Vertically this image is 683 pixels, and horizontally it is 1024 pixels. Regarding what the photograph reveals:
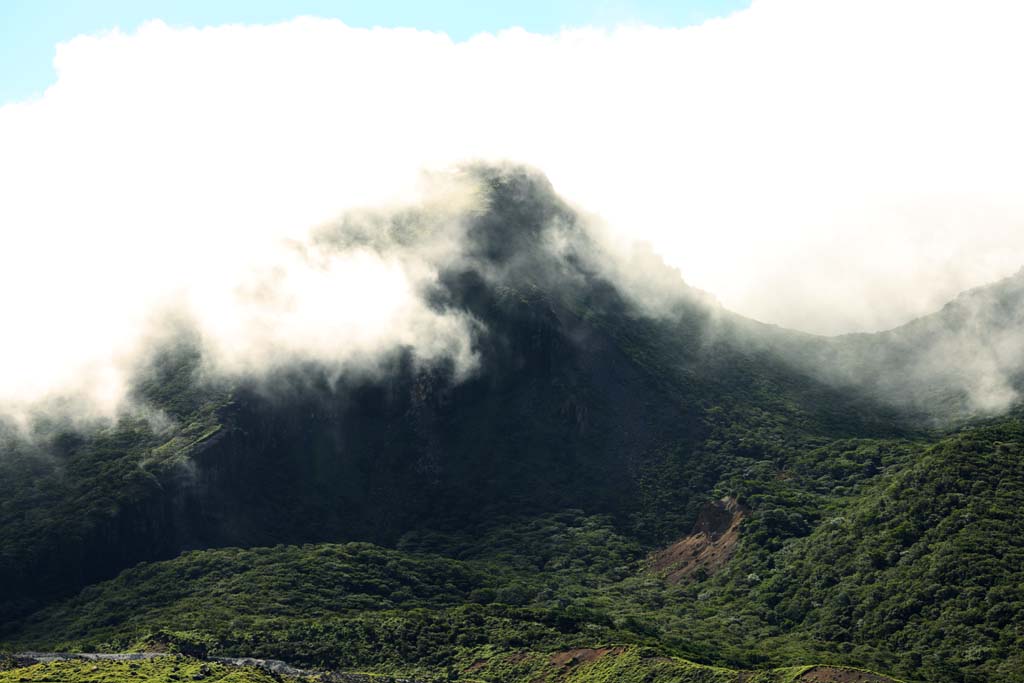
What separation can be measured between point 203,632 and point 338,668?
2276 centimetres

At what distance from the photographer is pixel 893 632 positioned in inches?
7736

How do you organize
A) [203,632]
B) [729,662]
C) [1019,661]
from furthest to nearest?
1. [203,632]
2. [729,662]
3. [1019,661]

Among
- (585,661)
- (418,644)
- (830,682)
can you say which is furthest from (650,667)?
(418,644)

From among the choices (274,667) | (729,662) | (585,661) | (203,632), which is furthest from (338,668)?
(729,662)

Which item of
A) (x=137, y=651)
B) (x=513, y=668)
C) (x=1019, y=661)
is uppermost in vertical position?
(x=137, y=651)

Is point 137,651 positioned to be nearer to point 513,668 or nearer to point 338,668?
point 338,668

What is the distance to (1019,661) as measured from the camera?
175m

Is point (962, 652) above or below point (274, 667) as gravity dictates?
below

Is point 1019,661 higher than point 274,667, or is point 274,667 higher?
point 274,667

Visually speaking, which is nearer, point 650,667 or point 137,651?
point 650,667

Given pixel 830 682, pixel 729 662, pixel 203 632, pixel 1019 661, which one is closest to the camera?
pixel 830 682

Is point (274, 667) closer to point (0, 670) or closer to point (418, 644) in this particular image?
point (418, 644)

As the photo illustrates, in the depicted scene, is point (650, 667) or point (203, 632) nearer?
point (650, 667)

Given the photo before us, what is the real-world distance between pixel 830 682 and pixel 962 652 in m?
36.4
